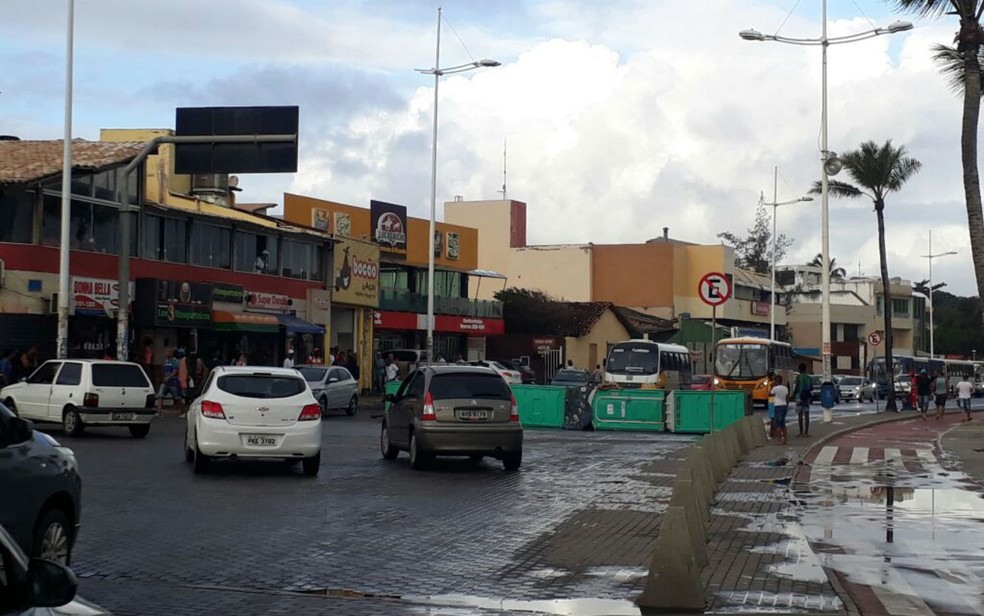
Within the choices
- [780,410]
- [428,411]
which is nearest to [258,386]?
[428,411]

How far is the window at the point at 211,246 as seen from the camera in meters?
45.2

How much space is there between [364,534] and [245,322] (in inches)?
1314

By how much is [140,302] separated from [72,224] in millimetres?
3622

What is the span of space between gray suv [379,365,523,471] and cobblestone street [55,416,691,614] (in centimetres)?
43

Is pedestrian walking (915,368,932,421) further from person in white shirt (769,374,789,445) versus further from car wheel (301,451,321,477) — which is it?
car wheel (301,451,321,477)

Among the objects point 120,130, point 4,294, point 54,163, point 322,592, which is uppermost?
point 120,130

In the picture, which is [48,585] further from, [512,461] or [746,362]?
[746,362]

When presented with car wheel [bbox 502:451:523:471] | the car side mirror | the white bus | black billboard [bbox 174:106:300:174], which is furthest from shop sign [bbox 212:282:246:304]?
the car side mirror

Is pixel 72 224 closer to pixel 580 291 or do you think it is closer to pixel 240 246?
pixel 240 246

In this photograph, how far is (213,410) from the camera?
60.5 ft

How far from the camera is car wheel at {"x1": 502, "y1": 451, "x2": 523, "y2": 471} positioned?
20.7 m

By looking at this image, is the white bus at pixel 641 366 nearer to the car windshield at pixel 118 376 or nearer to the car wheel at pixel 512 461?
the car windshield at pixel 118 376

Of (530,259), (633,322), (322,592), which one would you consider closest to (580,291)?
(530,259)

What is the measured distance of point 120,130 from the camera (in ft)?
186
